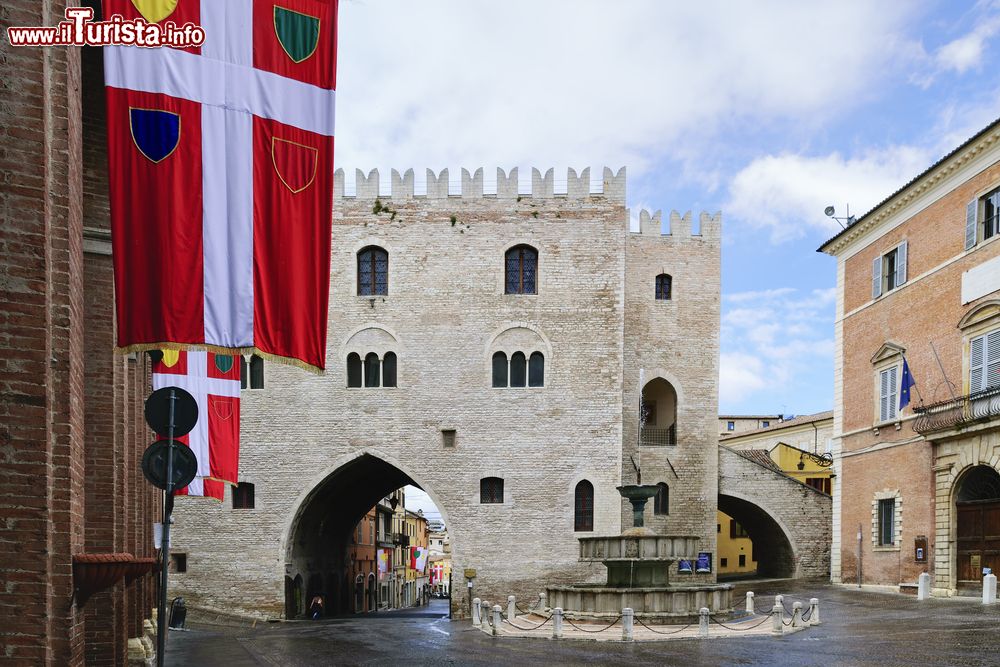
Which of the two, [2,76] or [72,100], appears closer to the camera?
[2,76]

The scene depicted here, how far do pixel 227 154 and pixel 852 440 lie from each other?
2847 cm

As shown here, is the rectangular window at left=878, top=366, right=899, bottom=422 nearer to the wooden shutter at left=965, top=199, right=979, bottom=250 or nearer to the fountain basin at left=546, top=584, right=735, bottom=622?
the wooden shutter at left=965, top=199, right=979, bottom=250

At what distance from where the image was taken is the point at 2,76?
7207 mm

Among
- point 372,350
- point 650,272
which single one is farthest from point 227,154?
point 650,272

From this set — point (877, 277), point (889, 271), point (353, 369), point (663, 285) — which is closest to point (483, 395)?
point (353, 369)

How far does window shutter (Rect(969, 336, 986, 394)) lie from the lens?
25500 mm

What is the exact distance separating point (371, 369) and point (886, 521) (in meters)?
17.2

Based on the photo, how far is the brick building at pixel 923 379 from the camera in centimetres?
2555

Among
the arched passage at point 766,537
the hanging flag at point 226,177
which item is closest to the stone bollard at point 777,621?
the hanging flag at point 226,177

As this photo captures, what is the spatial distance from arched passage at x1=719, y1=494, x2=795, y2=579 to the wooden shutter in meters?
14.0

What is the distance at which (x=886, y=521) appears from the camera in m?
30.5

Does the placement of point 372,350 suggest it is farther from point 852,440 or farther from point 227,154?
point 227,154

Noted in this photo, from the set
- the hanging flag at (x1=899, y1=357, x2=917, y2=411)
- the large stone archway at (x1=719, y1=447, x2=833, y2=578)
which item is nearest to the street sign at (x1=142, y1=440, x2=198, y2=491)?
the hanging flag at (x1=899, y1=357, x2=917, y2=411)

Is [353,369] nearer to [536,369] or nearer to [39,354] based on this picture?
[536,369]
